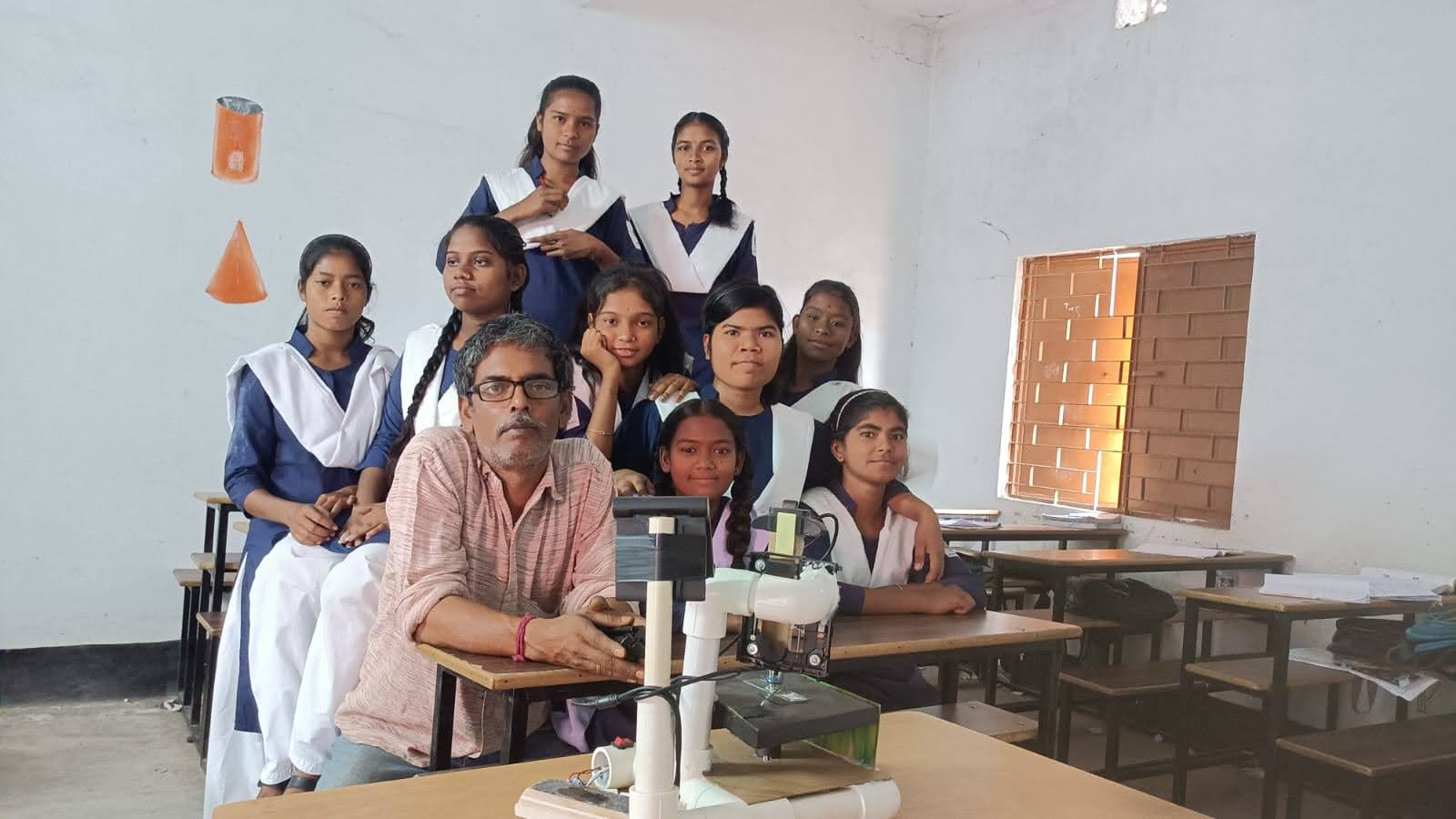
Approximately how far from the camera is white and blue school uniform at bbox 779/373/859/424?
3.26m

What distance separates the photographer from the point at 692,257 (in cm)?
344

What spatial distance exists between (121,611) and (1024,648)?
373cm

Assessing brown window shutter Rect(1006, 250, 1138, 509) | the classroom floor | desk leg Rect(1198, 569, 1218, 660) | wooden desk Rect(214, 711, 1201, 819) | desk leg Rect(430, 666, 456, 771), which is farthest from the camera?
brown window shutter Rect(1006, 250, 1138, 509)

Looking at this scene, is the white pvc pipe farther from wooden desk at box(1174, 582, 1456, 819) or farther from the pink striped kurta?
wooden desk at box(1174, 582, 1456, 819)

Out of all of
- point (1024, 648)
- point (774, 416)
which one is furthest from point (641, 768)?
point (774, 416)

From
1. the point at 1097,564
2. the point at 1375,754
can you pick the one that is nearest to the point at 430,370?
the point at 1097,564

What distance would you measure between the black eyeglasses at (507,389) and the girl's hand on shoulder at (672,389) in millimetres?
704

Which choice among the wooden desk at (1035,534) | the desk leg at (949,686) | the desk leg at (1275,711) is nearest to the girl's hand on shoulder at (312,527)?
the desk leg at (949,686)

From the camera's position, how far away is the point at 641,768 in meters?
0.98

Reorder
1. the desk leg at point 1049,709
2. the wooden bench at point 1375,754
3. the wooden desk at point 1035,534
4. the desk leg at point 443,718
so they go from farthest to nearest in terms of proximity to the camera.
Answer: the wooden desk at point 1035,534 < the wooden bench at point 1375,754 < the desk leg at point 1049,709 < the desk leg at point 443,718

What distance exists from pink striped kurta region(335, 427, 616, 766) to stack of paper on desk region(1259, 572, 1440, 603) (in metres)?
2.72

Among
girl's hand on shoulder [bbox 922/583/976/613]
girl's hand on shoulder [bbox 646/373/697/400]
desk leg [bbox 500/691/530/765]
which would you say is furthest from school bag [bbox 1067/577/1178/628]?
desk leg [bbox 500/691/530/765]

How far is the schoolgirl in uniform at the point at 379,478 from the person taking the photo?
259 cm

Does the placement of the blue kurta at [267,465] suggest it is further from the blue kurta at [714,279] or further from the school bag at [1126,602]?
the school bag at [1126,602]
